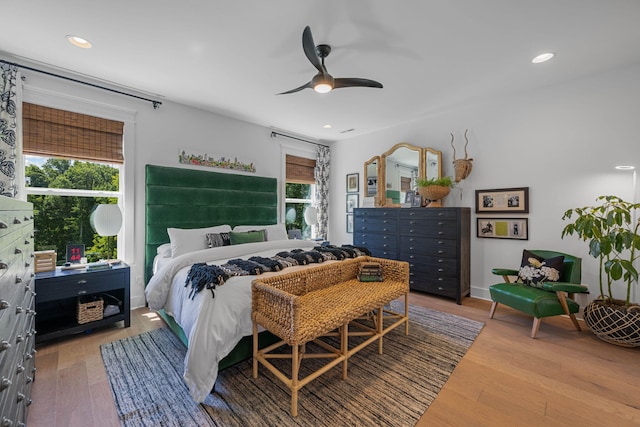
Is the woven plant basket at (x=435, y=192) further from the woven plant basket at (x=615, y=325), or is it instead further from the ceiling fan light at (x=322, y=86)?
the ceiling fan light at (x=322, y=86)

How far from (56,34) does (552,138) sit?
5.13m

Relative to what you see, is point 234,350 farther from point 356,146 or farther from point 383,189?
point 356,146

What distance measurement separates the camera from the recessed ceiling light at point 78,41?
2.28 metres

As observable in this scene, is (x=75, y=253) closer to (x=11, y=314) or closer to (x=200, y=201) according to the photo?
(x=200, y=201)

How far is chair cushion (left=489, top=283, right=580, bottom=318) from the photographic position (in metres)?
2.59

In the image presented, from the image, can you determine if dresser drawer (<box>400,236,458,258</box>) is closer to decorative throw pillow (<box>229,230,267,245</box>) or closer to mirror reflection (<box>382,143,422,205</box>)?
mirror reflection (<box>382,143,422,205</box>)

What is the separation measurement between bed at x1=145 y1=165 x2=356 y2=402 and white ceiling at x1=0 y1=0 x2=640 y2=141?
120 cm

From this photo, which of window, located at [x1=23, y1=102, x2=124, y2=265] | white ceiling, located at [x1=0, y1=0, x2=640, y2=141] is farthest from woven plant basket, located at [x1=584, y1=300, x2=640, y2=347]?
window, located at [x1=23, y1=102, x2=124, y2=265]

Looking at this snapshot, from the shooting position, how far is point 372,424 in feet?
5.14

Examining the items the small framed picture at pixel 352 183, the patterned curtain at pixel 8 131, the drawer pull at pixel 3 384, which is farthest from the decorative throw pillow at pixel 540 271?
the patterned curtain at pixel 8 131

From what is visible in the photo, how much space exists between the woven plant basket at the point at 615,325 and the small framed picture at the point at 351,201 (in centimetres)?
348

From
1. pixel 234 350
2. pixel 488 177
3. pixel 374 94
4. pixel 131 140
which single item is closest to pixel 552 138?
pixel 488 177

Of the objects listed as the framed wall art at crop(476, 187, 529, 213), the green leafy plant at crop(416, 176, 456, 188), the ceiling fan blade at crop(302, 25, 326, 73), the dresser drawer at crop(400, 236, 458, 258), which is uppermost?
the ceiling fan blade at crop(302, 25, 326, 73)

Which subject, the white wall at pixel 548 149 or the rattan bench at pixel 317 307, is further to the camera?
the white wall at pixel 548 149
